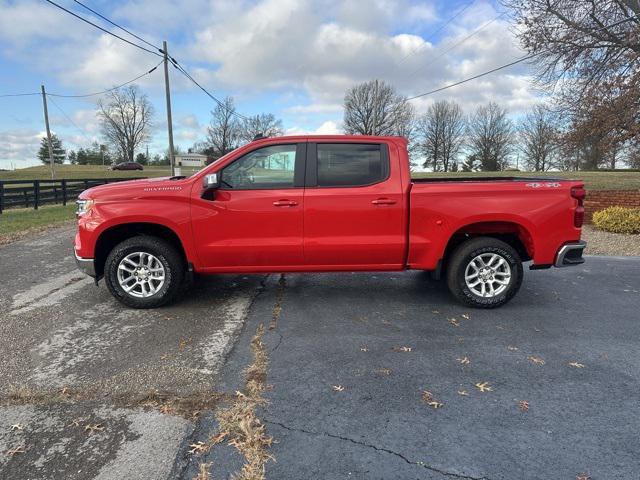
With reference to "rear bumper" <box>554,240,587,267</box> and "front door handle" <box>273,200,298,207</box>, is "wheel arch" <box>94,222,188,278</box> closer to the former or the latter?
"front door handle" <box>273,200,298,207</box>

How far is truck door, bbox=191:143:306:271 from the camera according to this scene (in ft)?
15.6

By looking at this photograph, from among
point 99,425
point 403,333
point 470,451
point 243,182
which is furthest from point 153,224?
point 470,451

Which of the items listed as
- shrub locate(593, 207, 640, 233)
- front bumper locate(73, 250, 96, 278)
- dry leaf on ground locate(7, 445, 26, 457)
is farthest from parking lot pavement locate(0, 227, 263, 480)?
shrub locate(593, 207, 640, 233)

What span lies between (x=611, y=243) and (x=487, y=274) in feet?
20.0

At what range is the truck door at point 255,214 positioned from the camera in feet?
15.6

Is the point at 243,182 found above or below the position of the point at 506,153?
below

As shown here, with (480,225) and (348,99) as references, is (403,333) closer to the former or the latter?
(480,225)

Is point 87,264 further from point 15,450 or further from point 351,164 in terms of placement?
point 351,164

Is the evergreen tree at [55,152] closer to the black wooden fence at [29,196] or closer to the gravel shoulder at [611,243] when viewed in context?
the black wooden fence at [29,196]

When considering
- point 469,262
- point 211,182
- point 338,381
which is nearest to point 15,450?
point 338,381

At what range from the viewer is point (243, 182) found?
4840 mm

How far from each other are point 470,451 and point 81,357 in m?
3.14

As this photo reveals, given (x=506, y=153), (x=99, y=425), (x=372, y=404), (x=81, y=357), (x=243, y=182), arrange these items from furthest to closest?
(x=506, y=153) → (x=243, y=182) → (x=81, y=357) → (x=372, y=404) → (x=99, y=425)

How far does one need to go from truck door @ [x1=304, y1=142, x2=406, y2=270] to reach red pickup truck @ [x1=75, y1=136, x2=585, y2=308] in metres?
0.01
